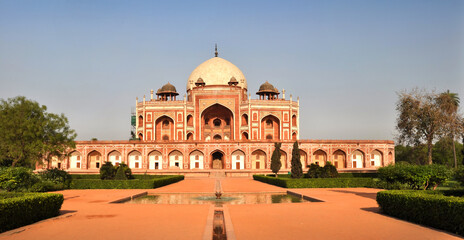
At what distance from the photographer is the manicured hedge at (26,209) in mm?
8891

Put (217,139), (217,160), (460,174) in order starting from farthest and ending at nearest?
(217,139) < (217,160) < (460,174)

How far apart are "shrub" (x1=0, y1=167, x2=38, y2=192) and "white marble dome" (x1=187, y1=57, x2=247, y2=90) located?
4154 cm

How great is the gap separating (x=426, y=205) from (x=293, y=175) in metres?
15.6

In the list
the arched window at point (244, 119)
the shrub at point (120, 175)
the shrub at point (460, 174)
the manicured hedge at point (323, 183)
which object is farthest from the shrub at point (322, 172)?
the arched window at point (244, 119)

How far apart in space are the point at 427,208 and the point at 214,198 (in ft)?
31.5

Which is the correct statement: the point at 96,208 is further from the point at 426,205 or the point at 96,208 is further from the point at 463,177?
the point at 463,177

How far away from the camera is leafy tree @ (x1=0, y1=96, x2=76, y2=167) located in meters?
25.7

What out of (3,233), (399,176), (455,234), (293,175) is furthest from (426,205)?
(293,175)

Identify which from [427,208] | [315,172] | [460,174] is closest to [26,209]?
[427,208]

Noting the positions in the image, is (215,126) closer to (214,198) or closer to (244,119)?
(244,119)

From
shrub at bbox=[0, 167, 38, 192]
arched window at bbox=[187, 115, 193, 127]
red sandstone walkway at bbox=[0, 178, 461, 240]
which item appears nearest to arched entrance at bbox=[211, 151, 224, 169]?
arched window at bbox=[187, 115, 193, 127]

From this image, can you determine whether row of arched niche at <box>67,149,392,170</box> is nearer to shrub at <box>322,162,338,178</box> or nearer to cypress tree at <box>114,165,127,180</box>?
shrub at <box>322,162,338,178</box>

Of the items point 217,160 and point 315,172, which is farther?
point 217,160

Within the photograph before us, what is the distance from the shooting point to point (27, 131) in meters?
25.8
